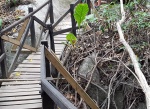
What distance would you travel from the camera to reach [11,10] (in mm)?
9734

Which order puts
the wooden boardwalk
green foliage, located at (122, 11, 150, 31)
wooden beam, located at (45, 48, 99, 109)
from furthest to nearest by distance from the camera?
green foliage, located at (122, 11, 150, 31) → the wooden boardwalk → wooden beam, located at (45, 48, 99, 109)

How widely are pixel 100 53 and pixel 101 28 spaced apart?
0.70 meters

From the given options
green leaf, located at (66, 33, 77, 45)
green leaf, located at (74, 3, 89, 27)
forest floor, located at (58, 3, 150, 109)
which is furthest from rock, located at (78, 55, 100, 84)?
green leaf, located at (74, 3, 89, 27)

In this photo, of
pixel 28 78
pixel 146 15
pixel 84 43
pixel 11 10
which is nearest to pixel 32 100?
pixel 28 78

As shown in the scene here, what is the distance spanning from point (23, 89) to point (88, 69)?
1405 mm

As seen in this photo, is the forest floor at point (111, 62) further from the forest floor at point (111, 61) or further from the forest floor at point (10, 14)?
the forest floor at point (10, 14)

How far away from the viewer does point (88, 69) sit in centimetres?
521

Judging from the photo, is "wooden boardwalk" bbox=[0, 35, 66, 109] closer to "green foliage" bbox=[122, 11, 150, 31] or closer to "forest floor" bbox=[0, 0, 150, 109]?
"forest floor" bbox=[0, 0, 150, 109]

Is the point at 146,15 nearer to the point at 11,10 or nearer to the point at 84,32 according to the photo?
the point at 84,32

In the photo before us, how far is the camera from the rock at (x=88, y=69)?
5.06 meters

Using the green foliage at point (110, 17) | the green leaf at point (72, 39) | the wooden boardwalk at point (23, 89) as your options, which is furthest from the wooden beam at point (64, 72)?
the green foliage at point (110, 17)

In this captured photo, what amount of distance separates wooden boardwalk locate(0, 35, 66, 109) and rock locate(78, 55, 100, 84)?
88cm

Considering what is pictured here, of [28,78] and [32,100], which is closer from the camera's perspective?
[32,100]

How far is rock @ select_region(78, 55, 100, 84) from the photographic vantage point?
506 cm
